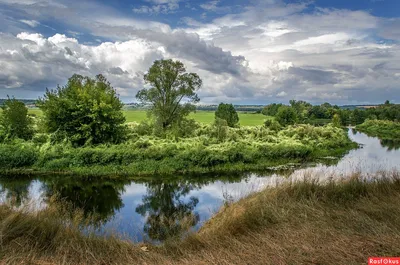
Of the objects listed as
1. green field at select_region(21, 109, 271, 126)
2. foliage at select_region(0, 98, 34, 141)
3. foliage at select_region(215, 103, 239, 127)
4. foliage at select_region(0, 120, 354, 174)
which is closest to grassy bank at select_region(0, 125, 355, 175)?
foliage at select_region(0, 120, 354, 174)

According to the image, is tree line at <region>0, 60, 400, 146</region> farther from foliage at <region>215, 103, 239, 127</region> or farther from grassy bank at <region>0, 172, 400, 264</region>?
grassy bank at <region>0, 172, 400, 264</region>

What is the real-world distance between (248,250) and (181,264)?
1.02 meters

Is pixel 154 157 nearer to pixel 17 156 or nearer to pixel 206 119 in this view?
pixel 17 156

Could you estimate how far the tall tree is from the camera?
3284 centimetres

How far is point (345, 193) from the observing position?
7.08 meters

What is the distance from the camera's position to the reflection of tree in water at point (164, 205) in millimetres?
11578

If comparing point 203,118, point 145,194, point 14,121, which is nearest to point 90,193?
point 145,194

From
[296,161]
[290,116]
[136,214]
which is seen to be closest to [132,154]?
[136,214]

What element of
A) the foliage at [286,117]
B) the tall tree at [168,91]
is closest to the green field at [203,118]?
the foliage at [286,117]

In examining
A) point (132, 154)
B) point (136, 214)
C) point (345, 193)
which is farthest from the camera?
point (132, 154)

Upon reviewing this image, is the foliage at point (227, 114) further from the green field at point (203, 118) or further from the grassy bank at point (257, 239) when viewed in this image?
the grassy bank at point (257, 239)

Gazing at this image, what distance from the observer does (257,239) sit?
4898mm

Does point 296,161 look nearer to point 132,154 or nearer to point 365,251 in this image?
point 132,154

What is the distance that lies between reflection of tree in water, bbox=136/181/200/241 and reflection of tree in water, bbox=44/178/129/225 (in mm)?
1562
